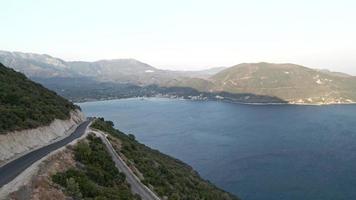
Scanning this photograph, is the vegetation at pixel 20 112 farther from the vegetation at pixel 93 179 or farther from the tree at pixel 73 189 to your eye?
the tree at pixel 73 189

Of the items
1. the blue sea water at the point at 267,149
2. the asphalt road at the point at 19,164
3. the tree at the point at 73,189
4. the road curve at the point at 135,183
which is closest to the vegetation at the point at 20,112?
the asphalt road at the point at 19,164

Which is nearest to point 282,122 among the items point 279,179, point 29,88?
point 279,179

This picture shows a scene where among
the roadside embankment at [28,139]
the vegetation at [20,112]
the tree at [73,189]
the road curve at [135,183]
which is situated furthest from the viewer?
the vegetation at [20,112]

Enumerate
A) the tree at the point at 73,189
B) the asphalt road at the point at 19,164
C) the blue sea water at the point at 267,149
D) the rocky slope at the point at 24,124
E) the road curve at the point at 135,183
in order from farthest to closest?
the blue sea water at the point at 267,149 → the rocky slope at the point at 24,124 → the road curve at the point at 135,183 → the asphalt road at the point at 19,164 → the tree at the point at 73,189

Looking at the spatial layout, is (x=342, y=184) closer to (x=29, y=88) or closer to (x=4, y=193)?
(x=29, y=88)

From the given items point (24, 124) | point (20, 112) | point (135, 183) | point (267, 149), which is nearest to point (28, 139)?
point (24, 124)

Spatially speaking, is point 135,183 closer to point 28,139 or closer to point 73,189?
point 73,189
